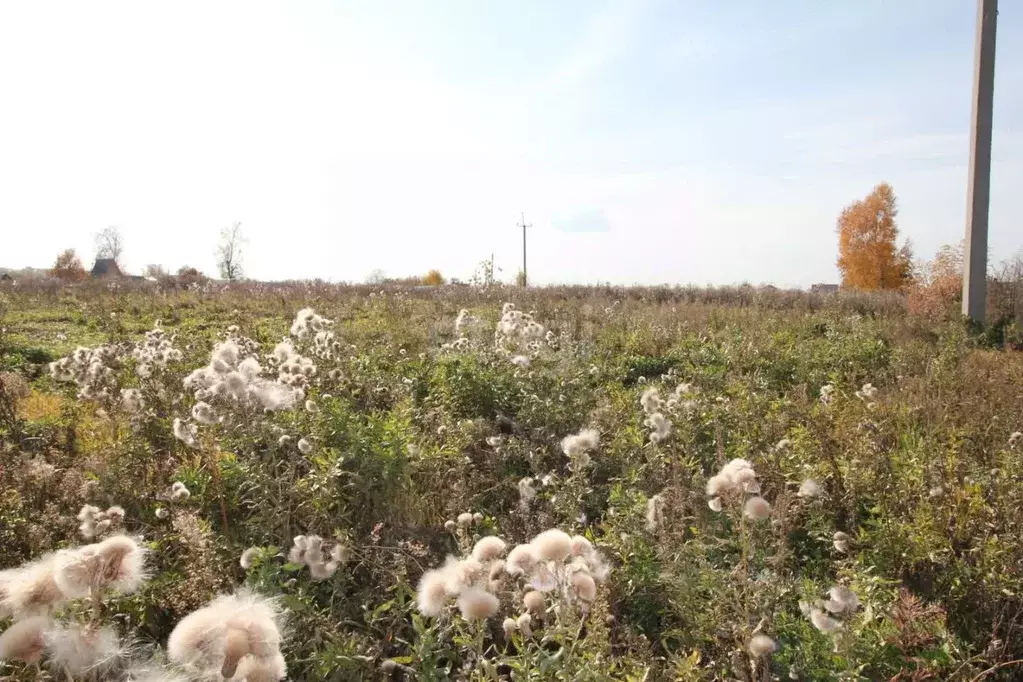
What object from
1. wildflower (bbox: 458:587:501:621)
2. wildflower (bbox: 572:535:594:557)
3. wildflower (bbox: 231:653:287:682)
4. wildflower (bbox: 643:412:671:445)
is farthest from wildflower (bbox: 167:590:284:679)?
wildflower (bbox: 643:412:671:445)

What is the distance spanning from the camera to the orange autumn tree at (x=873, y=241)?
39469mm

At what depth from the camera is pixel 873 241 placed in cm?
3997

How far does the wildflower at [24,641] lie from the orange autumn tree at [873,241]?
43.4 meters

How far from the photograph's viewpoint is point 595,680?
218 centimetres

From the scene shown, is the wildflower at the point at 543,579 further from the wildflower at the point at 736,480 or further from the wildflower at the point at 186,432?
the wildflower at the point at 186,432

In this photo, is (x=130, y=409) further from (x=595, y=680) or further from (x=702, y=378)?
(x=702, y=378)

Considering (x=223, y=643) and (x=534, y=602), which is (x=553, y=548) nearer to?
(x=534, y=602)

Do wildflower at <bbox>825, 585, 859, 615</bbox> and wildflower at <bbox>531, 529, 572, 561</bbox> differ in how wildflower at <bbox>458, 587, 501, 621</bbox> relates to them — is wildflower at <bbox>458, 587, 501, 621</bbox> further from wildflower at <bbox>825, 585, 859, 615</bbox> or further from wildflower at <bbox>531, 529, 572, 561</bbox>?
wildflower at <bbox>825, 585, 859, 615</bbox>

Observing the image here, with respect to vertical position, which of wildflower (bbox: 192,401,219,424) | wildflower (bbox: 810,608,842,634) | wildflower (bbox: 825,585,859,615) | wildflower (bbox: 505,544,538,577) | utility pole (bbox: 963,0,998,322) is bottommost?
wildflower (bbox: 810,608,842,634)

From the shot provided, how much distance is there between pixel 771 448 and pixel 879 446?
75cm

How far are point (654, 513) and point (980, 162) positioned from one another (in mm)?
11420

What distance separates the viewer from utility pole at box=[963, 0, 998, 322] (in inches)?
449

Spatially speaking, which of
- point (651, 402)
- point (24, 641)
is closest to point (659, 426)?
point (651, 402)

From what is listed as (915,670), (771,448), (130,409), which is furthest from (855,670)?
(130,409)
